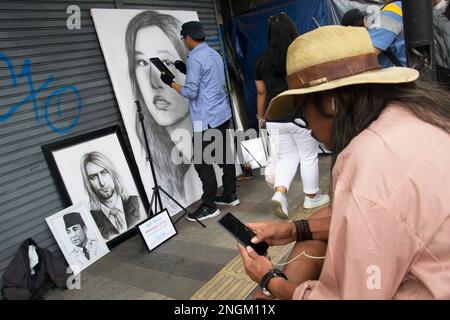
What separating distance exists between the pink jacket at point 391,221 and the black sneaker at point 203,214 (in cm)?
282

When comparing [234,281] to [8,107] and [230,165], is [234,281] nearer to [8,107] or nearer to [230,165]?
[230,165]

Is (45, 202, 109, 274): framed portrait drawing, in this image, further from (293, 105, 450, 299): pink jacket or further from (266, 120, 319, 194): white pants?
(293, 105, 450, 299): pink jacket

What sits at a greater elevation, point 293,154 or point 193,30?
point 193,30

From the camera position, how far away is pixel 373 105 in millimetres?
1169

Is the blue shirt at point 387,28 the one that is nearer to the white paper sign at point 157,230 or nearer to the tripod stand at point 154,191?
the tripod stand at point 154,191

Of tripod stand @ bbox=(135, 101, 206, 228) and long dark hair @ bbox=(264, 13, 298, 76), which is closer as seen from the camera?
long dark hair @ bbox=(264, 13, 298, 76)

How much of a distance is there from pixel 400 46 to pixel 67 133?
10.4 feet

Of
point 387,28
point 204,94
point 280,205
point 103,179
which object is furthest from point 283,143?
point 103,179

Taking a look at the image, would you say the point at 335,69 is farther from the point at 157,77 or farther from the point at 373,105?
the point at 157,77

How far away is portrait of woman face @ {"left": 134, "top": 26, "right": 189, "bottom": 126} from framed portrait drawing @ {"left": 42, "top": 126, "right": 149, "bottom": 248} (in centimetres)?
50

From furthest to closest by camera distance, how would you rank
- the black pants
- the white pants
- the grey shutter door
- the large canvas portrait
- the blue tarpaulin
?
1. the blue tarpaulin
2. the black pants
3. the large canvas portrait
4. the white pants
5. the grey shutter door

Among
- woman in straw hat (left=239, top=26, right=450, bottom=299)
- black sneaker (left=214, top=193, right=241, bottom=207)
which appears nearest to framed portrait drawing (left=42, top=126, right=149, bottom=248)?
black sneaker (left=214, top=193, right=241, bottom=207)

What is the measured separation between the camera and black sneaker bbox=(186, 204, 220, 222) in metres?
3.81

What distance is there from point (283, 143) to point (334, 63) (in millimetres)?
2322
